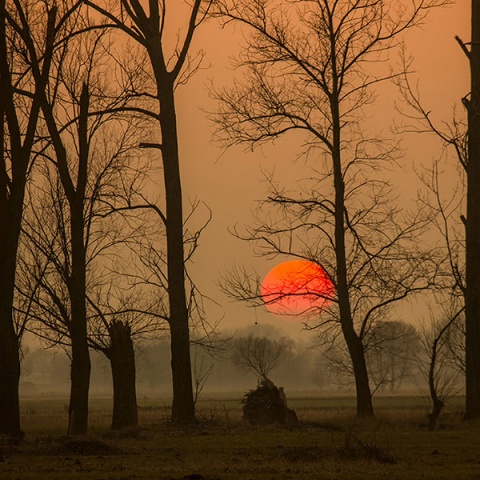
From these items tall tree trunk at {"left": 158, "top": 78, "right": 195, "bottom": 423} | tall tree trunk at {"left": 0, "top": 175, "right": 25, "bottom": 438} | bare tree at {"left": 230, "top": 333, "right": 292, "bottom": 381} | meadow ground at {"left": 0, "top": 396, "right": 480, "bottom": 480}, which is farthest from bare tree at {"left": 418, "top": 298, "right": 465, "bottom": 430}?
tall tree trunk at {"left": 0, "top": 175, "right": 25, "bottom": 438}

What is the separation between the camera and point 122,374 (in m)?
23.9

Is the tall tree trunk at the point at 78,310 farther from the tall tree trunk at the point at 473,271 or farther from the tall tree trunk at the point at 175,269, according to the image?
the tall tree trunk at the point at 473,271

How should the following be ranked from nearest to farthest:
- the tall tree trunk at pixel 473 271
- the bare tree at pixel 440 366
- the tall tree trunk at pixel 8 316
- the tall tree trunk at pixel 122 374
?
the tall tree trunk at pixel 8 316, the bare tree at pixel 440 366, the tall tree trunk at pixel 122 374, the tall tree trunk at pixel 473 271

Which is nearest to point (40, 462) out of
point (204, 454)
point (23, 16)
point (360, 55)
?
point (204, 454)

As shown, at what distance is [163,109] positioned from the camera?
23828mm

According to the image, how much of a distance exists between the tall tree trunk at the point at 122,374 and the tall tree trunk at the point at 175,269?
3.76 feet

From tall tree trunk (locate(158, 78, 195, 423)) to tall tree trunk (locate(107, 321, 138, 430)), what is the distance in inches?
45.1

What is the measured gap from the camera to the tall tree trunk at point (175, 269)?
909 inches

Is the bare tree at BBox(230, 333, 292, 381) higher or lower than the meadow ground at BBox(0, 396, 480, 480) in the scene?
higher

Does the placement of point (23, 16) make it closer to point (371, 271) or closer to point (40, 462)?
point (40, 462)

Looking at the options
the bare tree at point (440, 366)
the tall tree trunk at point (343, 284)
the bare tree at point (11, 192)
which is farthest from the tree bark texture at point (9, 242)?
the tall tree trunk at point (343, 284)

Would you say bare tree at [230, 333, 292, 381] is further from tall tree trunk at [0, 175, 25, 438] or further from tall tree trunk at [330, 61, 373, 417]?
tall tree trunk at [0, 175, 25, 438]

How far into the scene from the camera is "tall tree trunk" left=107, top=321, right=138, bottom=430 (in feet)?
77.7

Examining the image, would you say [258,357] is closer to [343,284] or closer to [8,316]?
[343,284]
